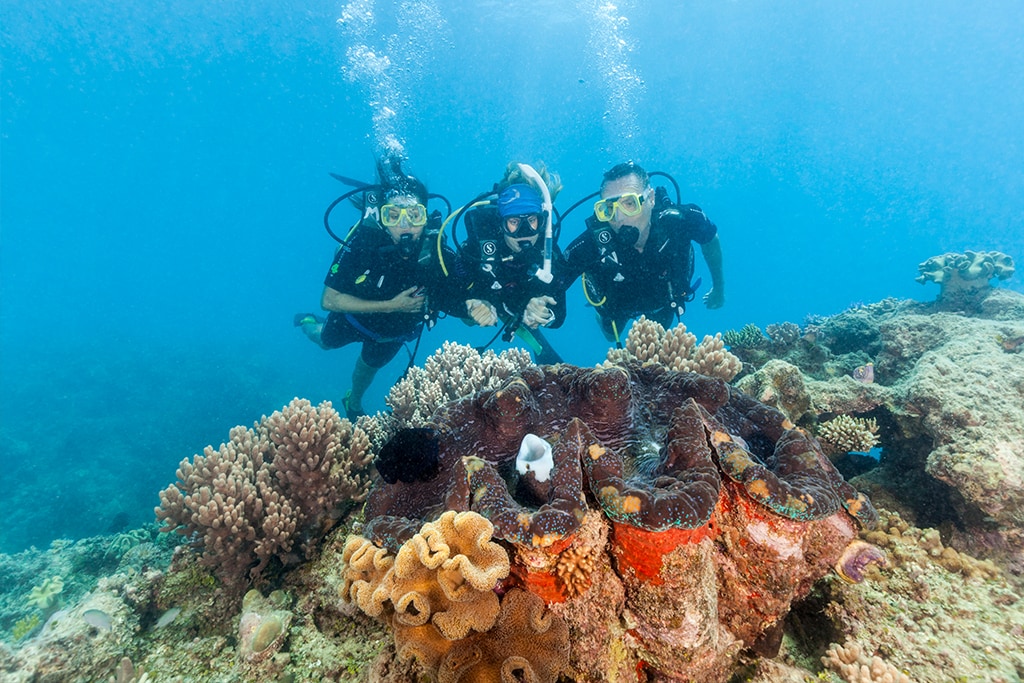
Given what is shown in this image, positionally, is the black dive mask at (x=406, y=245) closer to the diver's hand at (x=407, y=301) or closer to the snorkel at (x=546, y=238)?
the diver's hand at (x=407, y=301)

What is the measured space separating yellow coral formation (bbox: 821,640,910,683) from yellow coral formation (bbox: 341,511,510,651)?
173 cm

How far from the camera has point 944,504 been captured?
3566 mm

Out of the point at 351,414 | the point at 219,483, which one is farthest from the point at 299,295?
the point at 219,483

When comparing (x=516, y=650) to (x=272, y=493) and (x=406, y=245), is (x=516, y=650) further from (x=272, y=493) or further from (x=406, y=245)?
(x=406, y=245)

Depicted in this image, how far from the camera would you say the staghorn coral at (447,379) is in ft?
15.6

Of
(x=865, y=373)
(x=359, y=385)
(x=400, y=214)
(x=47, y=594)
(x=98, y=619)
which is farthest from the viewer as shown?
(x=359, y=385)

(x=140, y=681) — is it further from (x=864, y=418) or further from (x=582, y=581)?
(x=864, y=418)

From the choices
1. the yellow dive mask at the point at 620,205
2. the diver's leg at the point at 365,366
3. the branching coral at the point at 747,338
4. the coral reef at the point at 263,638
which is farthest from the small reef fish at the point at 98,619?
the branching coral at the point at 747,338

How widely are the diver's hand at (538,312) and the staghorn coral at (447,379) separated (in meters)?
1.93

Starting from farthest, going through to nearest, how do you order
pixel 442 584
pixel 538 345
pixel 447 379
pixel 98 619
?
1. pixel 538 345
2. pixel 447 379
3. pixel 98 619
4. pixel 442 584

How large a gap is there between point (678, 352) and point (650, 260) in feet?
12.0

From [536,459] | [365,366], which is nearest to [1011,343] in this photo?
[536,459]

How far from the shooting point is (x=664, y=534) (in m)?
1.88

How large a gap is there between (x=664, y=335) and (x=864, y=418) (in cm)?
222
